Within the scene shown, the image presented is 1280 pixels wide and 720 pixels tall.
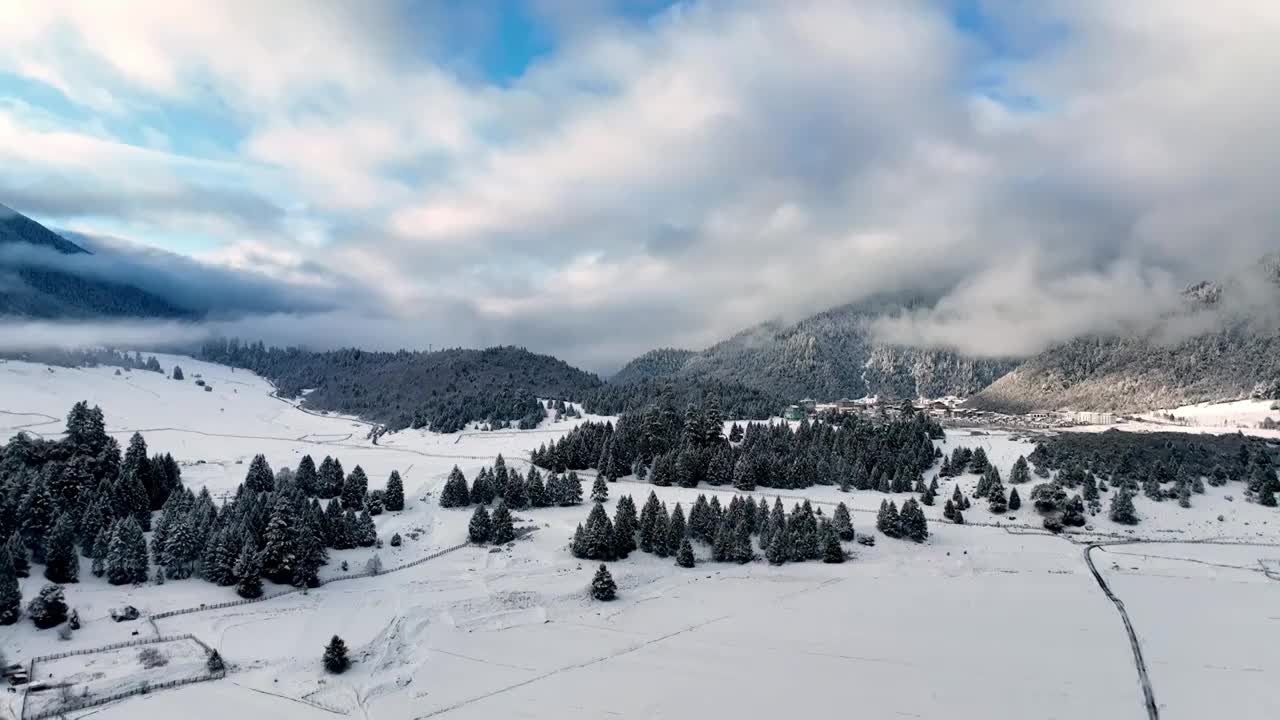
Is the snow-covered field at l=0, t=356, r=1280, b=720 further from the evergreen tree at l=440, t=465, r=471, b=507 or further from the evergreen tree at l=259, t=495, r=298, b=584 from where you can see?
the evergreen tree at l=440, t=465, r=471, b=507

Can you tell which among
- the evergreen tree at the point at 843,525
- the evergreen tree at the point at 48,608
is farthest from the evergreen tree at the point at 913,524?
the evergreen tree at the point at 48,608

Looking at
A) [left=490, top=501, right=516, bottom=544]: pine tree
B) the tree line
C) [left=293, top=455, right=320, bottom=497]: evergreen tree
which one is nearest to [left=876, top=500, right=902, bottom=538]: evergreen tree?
[left=490, top=501, right=516, bottom=544]: pine tree

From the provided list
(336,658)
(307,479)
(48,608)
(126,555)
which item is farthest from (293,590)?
(307,479)

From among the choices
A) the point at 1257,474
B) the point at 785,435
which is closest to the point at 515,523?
the point at 785,435

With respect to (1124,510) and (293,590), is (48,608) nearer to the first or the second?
(293,590)

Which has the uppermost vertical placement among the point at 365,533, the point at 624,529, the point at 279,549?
the point at 624,529

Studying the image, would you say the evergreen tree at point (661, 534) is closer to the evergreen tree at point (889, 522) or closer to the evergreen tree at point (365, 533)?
the evergreen tree at point (889, 522)

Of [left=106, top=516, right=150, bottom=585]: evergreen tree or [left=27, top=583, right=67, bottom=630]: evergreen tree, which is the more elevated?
[left=106, top=516, right=150, bottom=585]: evergreen tree
